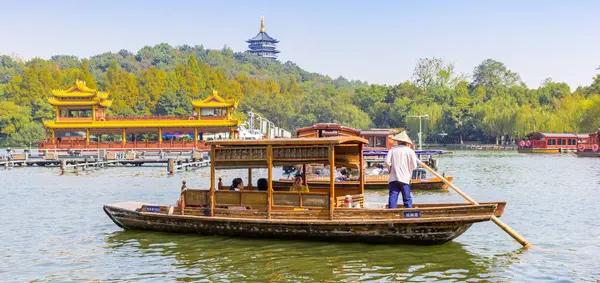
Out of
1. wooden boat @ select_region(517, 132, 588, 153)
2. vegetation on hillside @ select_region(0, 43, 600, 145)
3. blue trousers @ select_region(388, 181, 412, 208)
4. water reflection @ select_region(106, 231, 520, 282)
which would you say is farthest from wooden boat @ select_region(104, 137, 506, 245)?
vegetation on hillside @ select_region(0, 43, 600, 145)

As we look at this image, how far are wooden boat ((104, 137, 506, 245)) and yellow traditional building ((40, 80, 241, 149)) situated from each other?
39966 millimetres

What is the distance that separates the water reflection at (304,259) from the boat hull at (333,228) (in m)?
0.17

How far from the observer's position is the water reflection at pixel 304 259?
1155cm

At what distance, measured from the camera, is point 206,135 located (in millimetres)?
59531

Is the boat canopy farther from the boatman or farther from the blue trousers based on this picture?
the blue trousers

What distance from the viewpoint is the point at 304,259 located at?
12578mm

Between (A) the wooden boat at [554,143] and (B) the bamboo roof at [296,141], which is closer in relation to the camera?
(B) the bamboo roof at [296,141]

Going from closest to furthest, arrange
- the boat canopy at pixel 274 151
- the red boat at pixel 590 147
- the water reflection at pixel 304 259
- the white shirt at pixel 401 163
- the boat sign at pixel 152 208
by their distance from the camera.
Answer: the water reflection at pixel 304 259, the boat canopy at pixel 274 151, the white shirt at pixel 401 163, the boat sign at pixel 152 208, the red boat at pixel 590 147

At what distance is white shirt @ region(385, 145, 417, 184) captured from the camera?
43.9ft

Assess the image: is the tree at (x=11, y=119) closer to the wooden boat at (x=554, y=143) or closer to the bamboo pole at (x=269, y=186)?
the wooden boat at (x=554, y=143)

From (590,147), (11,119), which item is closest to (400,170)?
(590,147)

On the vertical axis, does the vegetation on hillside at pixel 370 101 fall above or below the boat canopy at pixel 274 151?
above

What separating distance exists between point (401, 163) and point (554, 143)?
62.7 m

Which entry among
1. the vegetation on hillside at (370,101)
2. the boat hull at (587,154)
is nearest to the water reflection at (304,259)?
the boat hull at (587,154)
